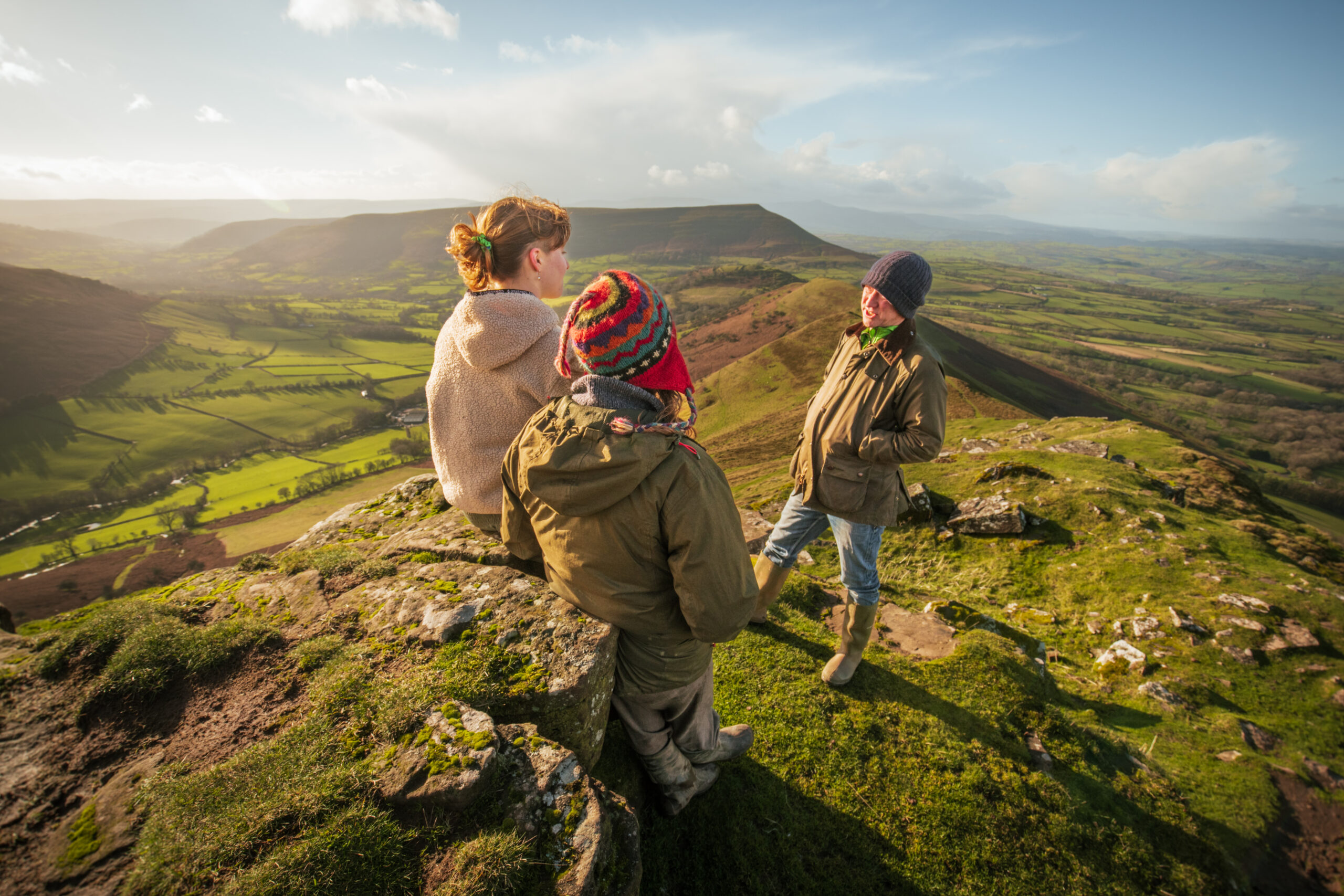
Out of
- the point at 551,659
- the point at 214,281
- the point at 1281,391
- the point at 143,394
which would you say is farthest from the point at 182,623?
the point at 214,281

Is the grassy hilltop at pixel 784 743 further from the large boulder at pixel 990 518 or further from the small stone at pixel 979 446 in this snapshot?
the small stone at pixel 979 446

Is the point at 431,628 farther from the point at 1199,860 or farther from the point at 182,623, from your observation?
the point at 1199,860

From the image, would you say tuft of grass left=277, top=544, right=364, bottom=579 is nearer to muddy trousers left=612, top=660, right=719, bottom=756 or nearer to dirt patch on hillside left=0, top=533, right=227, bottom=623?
muddy trousers left=612, top=660, right=719, bottom=756

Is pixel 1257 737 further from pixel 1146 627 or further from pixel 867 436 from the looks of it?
pixel 867 436

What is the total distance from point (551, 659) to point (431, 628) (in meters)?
1.04

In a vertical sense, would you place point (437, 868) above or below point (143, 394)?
above

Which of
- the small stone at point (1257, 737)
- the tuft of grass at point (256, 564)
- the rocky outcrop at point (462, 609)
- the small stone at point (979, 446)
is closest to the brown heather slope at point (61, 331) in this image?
the tuft of grass at point (256, 564)

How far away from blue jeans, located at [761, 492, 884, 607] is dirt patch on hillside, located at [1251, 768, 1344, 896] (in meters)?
3.68

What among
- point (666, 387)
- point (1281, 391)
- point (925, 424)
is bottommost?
point (1281, 391)

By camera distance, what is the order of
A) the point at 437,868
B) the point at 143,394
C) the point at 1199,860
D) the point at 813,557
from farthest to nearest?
the point at 143,394 → the point at 813,557 → the point at 1199,860 → the point at 437,868

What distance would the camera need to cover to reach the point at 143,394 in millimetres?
83062

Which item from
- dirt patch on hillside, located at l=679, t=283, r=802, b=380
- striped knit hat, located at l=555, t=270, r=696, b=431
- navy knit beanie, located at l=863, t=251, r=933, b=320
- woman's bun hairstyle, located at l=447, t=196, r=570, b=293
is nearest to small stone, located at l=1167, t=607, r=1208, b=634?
navy knit beanie, located at l=863, t=251, r=933, b=320

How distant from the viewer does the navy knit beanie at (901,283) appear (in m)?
4.62

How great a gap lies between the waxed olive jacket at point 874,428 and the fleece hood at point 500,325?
2.78 m
